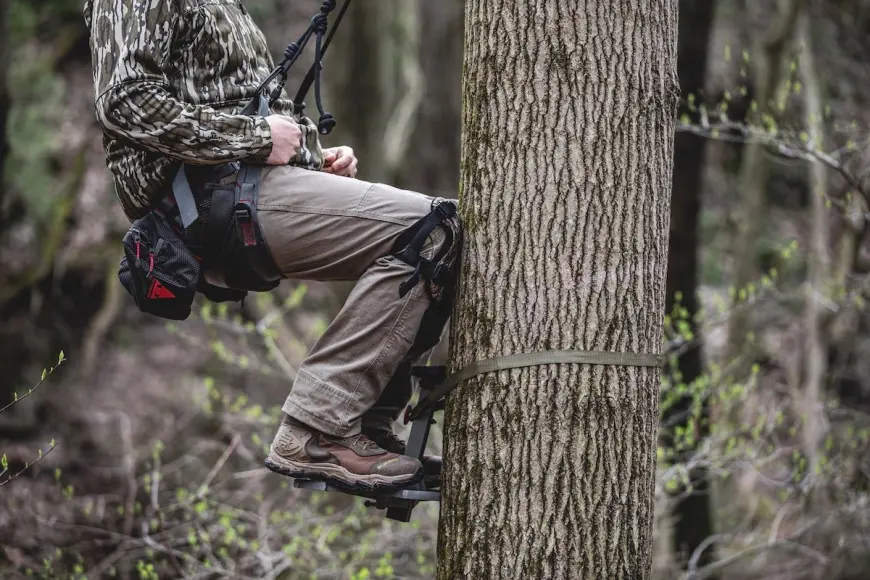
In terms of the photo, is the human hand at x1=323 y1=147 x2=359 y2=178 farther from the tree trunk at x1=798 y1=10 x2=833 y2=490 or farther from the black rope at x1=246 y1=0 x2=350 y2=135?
the tree trunk at x1=798 y1=10 x2=833 y2=490

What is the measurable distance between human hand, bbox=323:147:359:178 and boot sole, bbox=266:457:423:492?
1.07 meters

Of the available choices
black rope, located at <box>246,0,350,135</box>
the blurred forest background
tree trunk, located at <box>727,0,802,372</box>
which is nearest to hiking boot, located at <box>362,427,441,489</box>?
black rope, located at <box>246,0,350,135</box>

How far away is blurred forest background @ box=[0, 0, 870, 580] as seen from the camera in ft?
19.0

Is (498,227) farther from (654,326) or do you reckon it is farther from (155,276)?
(155,276)

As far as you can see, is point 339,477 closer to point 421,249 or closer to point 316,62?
point 421,249

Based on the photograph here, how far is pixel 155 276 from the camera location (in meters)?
3.00

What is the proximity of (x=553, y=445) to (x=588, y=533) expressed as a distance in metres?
0.29

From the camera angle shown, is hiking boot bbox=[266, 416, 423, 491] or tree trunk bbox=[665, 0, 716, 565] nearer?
hiking boot bbox=[266, 416, 423, 491]

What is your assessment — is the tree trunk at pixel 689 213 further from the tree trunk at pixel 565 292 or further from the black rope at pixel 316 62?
the black rope at pixel 316 62

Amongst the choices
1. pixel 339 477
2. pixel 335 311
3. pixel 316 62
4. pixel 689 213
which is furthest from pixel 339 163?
pixel 335 311

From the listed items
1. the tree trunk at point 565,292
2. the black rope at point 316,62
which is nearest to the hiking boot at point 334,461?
the tree trunk at point 565,292

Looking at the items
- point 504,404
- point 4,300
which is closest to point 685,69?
point 504,404

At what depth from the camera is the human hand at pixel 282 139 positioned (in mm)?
3047

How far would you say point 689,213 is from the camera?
25.5 ft
